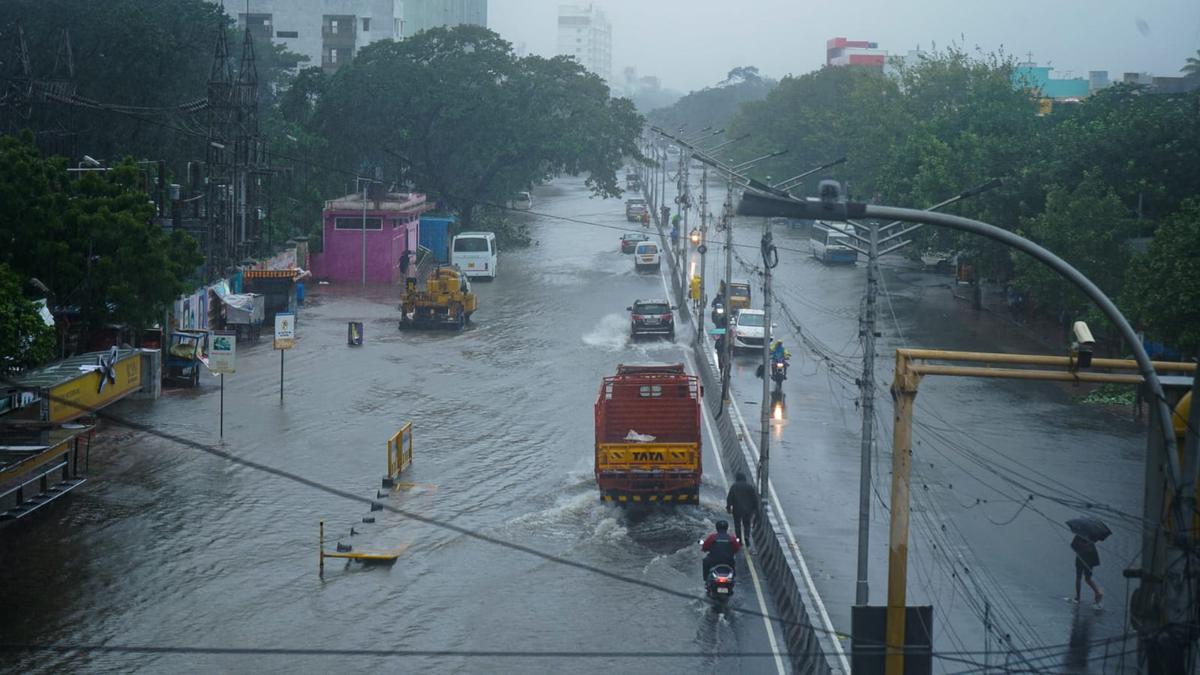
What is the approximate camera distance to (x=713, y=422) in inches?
1219

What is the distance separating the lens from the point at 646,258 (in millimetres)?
62375

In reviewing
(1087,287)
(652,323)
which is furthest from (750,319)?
(1087,287)

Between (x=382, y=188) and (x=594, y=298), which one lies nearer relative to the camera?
(x=594, y=298)

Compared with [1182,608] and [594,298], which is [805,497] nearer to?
[1182,608]

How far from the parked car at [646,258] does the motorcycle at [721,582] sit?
4484cm

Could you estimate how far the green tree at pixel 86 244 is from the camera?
29.5 m

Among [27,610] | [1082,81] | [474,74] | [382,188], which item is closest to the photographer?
[27,610]

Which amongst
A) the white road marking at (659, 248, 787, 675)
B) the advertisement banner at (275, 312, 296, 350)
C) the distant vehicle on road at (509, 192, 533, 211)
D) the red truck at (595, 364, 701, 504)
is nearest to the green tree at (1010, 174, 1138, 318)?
the white road marking at (659, 248, 787, 675)

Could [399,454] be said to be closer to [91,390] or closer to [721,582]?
[91,390]

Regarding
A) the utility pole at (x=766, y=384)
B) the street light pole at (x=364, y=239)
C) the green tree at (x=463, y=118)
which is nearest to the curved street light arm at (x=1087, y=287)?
the utility pole at (x=766, y=384)

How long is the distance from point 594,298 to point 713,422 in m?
23.7

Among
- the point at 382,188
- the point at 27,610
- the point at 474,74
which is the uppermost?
the point at 474,74

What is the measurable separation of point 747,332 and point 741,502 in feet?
67.4

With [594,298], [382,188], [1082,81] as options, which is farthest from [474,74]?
[1082,81]
